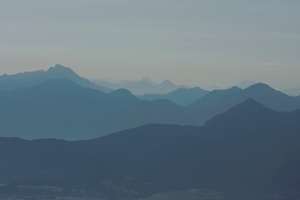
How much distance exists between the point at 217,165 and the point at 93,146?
38.2 metres

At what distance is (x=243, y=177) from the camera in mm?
139500

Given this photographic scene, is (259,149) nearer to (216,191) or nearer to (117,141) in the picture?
(216,191)

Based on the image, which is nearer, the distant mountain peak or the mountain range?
the mountain range

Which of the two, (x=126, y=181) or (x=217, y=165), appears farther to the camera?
(x=217, y=165)

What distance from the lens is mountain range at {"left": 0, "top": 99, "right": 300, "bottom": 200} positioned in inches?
5133

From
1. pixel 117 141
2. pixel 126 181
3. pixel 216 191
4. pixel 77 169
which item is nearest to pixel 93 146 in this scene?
pixel 117 141

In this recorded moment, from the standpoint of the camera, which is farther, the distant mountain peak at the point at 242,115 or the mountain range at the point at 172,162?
the distant mountain peak at the point at 242,115

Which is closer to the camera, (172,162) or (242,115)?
(172,162)

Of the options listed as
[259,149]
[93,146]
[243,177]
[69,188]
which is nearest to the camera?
[69,188]

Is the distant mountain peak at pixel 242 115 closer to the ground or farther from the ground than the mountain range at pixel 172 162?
farther from the ground

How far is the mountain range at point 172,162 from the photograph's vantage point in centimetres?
13038

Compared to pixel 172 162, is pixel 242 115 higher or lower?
higher

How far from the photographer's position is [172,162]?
150 metres

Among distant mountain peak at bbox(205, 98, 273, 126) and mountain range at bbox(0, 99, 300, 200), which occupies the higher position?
distant mountain peak at bbox(205, 98, 273, 126)
